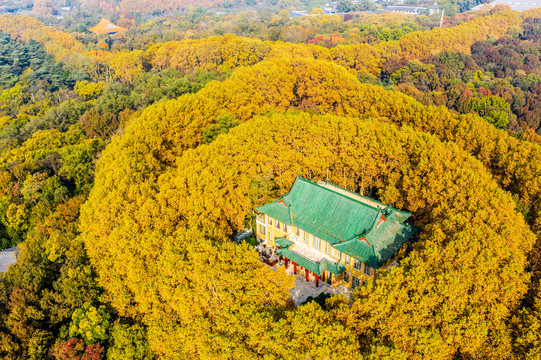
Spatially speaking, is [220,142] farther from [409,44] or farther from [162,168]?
[409,44]

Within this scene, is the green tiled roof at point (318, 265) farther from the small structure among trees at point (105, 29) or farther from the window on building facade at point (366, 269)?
the small structure among trees at point (105, 29)

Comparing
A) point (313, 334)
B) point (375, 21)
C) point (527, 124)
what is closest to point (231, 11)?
point (375, 21)

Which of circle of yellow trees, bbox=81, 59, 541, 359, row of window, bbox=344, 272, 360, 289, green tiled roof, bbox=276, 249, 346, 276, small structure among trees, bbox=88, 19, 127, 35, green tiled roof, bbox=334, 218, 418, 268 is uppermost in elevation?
small structure among trees, bbox=88, 19, 127, 35

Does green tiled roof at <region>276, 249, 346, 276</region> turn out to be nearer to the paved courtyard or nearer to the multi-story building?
the multi-story building

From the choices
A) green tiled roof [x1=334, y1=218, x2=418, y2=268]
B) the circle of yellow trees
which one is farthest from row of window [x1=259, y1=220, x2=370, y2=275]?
the circle of yellow trees

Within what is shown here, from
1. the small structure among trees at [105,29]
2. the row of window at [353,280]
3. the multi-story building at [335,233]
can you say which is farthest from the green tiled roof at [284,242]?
the small structure among trees at [105,29]

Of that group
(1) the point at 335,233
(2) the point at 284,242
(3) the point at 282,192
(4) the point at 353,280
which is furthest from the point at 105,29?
(4) the point at 353,280

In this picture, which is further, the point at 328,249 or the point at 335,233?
the point at 328,249

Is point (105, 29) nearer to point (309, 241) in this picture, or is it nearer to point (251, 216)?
point (251, 216)
